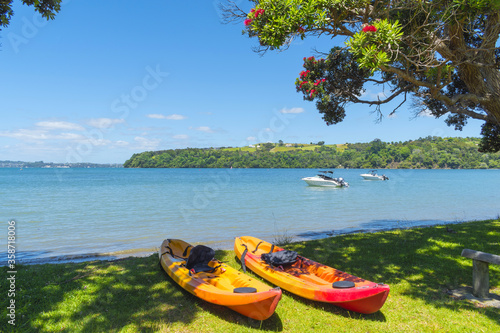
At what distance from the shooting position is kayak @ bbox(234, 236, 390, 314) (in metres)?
4.56

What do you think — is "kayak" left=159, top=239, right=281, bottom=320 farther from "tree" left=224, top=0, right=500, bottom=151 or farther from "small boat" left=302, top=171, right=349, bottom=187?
"small boat" left=302, top=171, right=349, bottom=187

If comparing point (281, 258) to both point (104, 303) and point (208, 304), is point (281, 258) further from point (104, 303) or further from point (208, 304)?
→ point (104, 303)

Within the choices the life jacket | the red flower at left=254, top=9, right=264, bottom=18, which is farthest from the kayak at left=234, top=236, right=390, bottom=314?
→ the red flower at left=254, top=9, right=264, bottom=18

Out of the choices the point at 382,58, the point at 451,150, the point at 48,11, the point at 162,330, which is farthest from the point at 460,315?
the point at 451,150

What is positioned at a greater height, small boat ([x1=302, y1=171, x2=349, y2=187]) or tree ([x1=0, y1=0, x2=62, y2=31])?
tree ([x1=0, y1=0, x2=62, y2=31])

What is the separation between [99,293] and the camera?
5312 mm

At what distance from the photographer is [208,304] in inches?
203

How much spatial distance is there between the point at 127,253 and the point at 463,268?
8.80 m

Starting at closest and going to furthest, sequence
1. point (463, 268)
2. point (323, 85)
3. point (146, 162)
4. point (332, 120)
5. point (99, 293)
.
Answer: point (99, 293), point (463, 268), point (323, 85), point (332, 120), point (146, 162)

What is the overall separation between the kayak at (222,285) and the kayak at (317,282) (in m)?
0.61

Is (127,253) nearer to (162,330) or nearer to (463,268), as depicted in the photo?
(162,330)

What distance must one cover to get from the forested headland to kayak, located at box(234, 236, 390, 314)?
10274 centimetres

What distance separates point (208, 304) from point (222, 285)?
49cm

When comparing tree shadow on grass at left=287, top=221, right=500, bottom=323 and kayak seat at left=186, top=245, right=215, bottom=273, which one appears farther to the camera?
kayak seat at left=186, top=245, right=215, bottom=273
